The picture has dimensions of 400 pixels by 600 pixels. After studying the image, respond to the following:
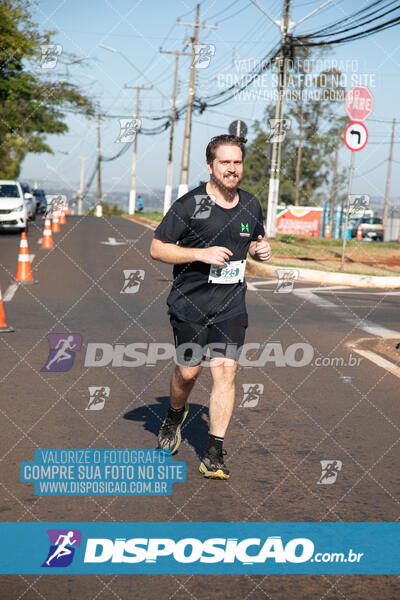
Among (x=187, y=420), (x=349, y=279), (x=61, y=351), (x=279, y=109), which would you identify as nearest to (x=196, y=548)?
(x=187, y=420)

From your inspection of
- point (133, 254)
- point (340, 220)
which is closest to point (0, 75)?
point (133, 254)

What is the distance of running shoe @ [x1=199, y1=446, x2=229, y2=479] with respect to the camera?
4867mm

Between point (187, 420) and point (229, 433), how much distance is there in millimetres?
426

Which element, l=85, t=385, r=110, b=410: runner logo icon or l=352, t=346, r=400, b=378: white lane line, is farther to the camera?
l=352, t=346, r=400, b=378: white lane line

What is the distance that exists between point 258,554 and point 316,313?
887 centimetres

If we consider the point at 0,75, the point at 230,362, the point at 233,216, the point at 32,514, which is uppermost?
the point at 0,75

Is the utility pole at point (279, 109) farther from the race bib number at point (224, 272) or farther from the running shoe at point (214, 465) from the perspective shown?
the running shoe at point (214, 465)

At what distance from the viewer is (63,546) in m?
3.88

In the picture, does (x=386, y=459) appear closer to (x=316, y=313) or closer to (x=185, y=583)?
(x=185, y=583)

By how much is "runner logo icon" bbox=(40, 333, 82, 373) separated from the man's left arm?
3279mm

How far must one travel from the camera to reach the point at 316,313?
12.6 meters

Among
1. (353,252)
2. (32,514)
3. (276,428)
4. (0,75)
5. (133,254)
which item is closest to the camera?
(32,514)

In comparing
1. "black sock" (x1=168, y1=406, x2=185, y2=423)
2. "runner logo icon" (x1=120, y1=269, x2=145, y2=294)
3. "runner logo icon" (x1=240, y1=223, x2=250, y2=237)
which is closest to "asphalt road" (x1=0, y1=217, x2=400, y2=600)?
"black sock" (x1=168, y1=406, x2=185, y2=423)

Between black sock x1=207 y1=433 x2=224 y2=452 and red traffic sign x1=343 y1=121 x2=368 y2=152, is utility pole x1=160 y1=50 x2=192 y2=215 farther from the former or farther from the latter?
black sock x1=207 y1=433 x2=224 y2=452
